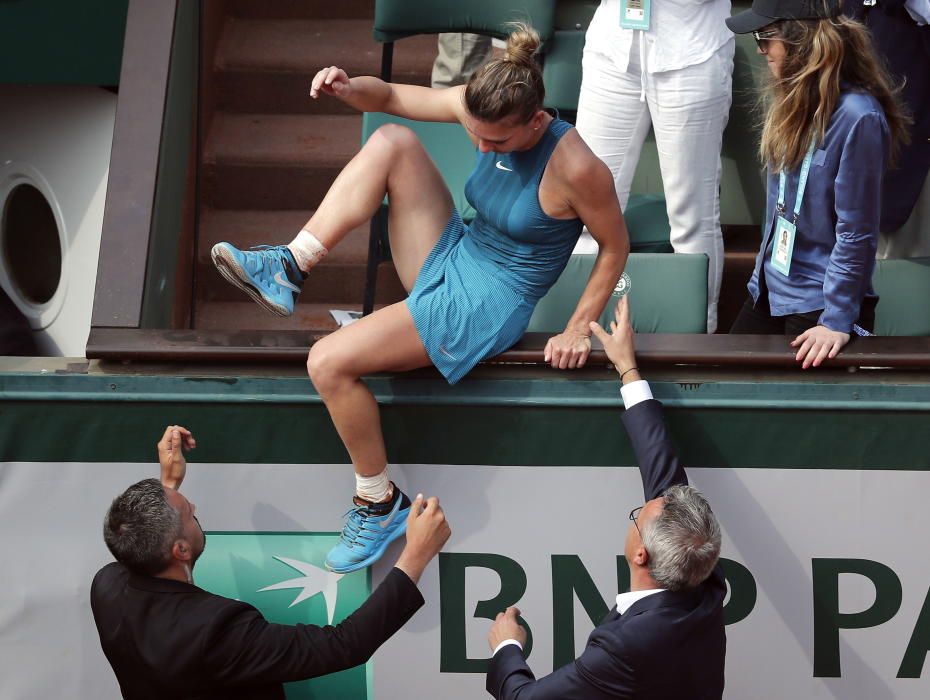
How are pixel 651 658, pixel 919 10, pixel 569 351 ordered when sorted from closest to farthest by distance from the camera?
pixel 651 658 → pixel 569 351 → pixel 919 10

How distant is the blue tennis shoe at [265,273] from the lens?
8.68 feet

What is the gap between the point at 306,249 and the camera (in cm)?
277

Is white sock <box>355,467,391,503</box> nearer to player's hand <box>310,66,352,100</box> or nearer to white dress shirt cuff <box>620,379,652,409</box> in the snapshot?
white dress shirt cuff <box>620,379,652,409</box>

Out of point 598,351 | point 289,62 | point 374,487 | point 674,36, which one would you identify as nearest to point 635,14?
point 674,36

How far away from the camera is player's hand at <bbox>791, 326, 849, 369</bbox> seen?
2.71m

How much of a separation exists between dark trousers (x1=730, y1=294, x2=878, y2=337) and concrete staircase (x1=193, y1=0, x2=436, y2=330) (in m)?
1.44

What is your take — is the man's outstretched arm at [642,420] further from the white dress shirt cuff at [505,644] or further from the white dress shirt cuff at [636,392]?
the white dress shirt cuff at [505,644]

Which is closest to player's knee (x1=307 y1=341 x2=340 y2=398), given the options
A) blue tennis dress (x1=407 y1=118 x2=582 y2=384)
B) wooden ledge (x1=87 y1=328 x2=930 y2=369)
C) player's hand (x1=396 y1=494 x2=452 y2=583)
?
wooden ledge (x1=87 y1=328 x2=930 y2=369)

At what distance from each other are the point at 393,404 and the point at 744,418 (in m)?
0.82

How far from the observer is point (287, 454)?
282 centimetres

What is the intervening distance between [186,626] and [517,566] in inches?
33.7

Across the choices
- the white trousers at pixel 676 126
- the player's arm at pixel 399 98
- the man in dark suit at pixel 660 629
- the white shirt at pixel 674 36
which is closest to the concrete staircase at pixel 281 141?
the white trousers at pixel 676 126

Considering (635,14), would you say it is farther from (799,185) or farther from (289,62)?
(289,62)

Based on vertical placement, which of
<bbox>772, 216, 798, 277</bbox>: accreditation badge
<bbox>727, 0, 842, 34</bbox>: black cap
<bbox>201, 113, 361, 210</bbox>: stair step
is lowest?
<bbox>772, 216, 798, 277</bbox>: accreditation badge
